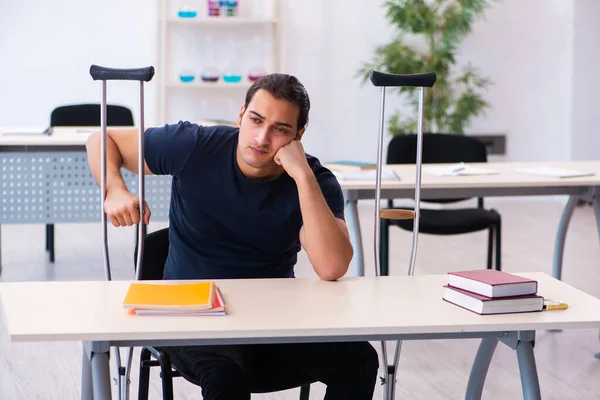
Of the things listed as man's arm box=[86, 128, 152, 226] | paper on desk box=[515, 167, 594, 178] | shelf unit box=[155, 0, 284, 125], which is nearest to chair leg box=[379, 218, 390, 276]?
paper on desk box=[515, 167, 594, 178]

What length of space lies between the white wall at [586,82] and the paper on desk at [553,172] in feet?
10.5

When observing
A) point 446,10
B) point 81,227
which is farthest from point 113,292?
point 446,10

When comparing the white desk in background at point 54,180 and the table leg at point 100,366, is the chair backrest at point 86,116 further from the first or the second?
the table leg at point 100,366

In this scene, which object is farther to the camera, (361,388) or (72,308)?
(361,388)

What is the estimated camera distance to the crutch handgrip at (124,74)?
1867 millimetres

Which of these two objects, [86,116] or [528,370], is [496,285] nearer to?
[528,370]

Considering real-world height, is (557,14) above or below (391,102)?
above

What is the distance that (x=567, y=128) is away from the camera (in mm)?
6723

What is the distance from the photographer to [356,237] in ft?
10.5

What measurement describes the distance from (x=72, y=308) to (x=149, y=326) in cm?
20

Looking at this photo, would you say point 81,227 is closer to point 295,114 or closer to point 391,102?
point 391,102

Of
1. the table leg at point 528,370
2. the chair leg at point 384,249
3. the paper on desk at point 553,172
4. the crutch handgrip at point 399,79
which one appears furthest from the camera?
the chair leg at point 384,249

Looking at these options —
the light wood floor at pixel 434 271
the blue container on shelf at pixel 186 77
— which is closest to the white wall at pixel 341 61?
the blue container on shelf at pixel 186 77

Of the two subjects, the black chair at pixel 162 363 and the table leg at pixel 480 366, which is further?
the table leg at pixel 480 366
